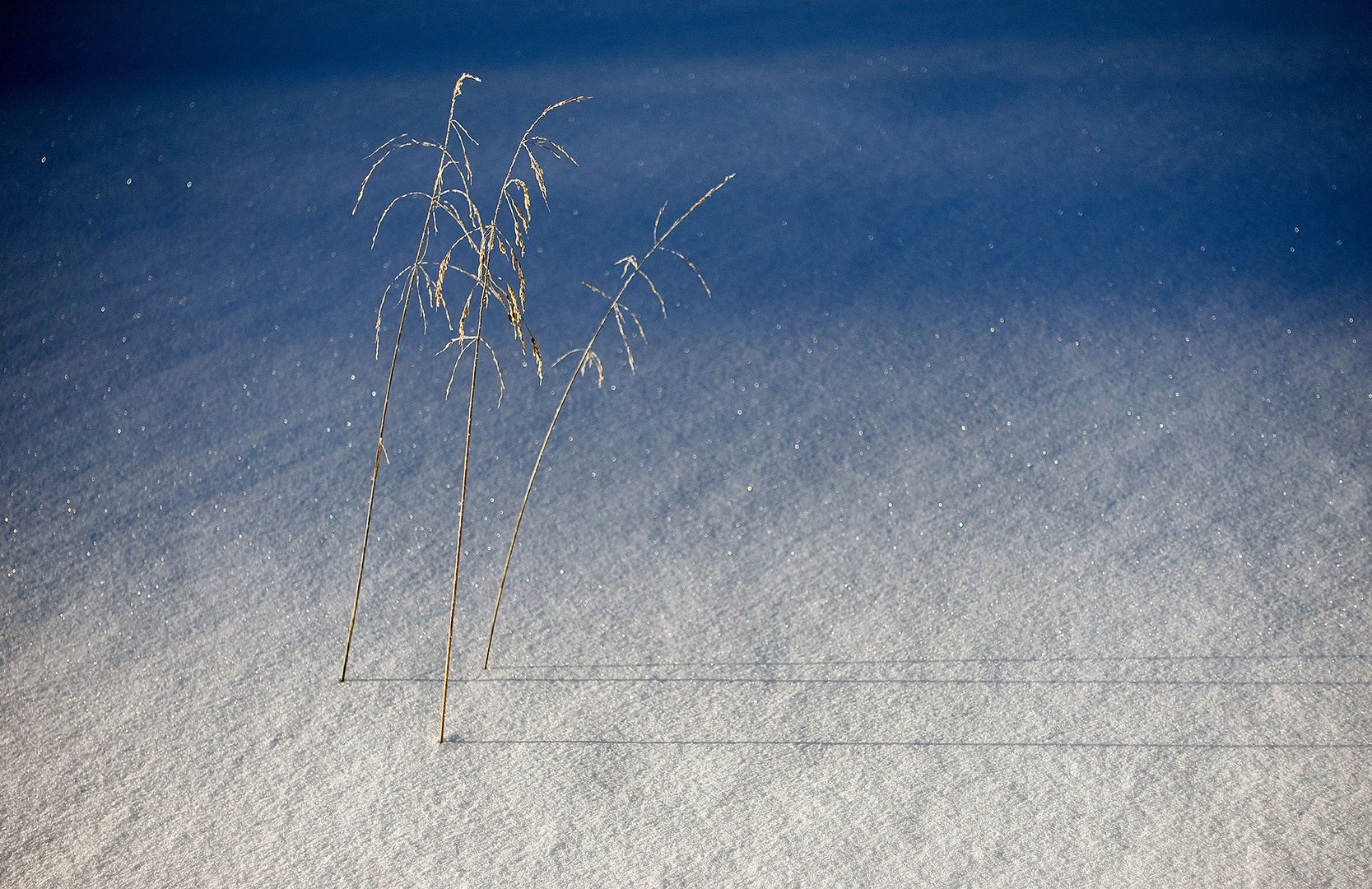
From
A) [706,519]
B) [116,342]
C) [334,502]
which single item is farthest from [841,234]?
[116,342]

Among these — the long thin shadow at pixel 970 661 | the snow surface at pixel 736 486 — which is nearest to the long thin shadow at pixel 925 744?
the snow surface at pixel 736 486

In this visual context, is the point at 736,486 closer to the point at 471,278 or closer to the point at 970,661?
the point at 970,661

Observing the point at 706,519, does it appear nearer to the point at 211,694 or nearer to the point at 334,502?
the point at 334,502

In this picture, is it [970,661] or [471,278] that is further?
[471,278]

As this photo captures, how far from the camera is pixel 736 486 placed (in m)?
1.82

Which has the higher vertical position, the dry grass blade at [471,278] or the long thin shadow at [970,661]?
the dry grass blade at [471,278]

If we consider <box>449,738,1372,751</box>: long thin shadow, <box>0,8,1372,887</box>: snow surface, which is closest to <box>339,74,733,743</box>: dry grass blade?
<box>0,8,1372,887</box>: snow surface

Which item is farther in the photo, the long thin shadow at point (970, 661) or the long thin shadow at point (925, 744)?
the long thin shadow at point (970, 661)

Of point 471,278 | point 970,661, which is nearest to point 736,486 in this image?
point 970,661

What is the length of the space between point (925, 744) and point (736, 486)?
0.61 meters

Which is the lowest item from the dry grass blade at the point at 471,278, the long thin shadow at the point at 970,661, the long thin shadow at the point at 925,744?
the long thin shadow at the point at 925,744

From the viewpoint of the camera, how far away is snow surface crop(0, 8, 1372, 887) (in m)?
1.32

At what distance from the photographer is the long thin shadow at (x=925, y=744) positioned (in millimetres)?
1400

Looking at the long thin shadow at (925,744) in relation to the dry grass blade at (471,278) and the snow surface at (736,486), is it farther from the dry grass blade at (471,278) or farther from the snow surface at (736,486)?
the dry grass blade at (471,278)
